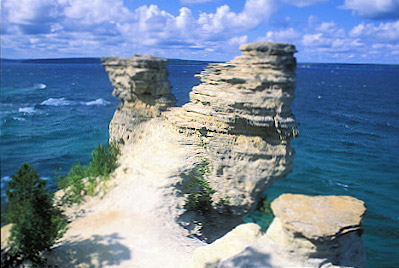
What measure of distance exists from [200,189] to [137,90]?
345 centimetres

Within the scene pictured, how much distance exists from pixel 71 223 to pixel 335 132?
43.8ft

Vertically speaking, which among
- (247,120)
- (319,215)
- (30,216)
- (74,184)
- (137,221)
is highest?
(247,120)

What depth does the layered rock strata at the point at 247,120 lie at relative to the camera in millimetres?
6016

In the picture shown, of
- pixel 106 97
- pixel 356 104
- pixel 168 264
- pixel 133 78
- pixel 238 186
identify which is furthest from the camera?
pixel 356 104

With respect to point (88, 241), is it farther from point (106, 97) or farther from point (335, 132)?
point (335, 132)

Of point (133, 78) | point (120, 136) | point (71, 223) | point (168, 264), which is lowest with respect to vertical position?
point (168, 264)

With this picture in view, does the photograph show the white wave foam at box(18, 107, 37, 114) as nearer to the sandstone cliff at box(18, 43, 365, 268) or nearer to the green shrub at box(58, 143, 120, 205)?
the green shrub at box(58, 143, 120, 205)

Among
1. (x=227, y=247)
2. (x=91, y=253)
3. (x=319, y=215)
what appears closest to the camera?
(x=91, y=253)

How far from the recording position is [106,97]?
42.7 ft

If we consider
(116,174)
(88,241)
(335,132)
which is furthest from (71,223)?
(335,132)

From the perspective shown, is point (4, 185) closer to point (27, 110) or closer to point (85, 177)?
point (85, 177)

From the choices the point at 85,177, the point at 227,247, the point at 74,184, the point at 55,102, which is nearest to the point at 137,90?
the point at 55,102

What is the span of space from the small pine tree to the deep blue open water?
0.40 meters

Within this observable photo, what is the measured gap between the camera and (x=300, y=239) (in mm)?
5414
